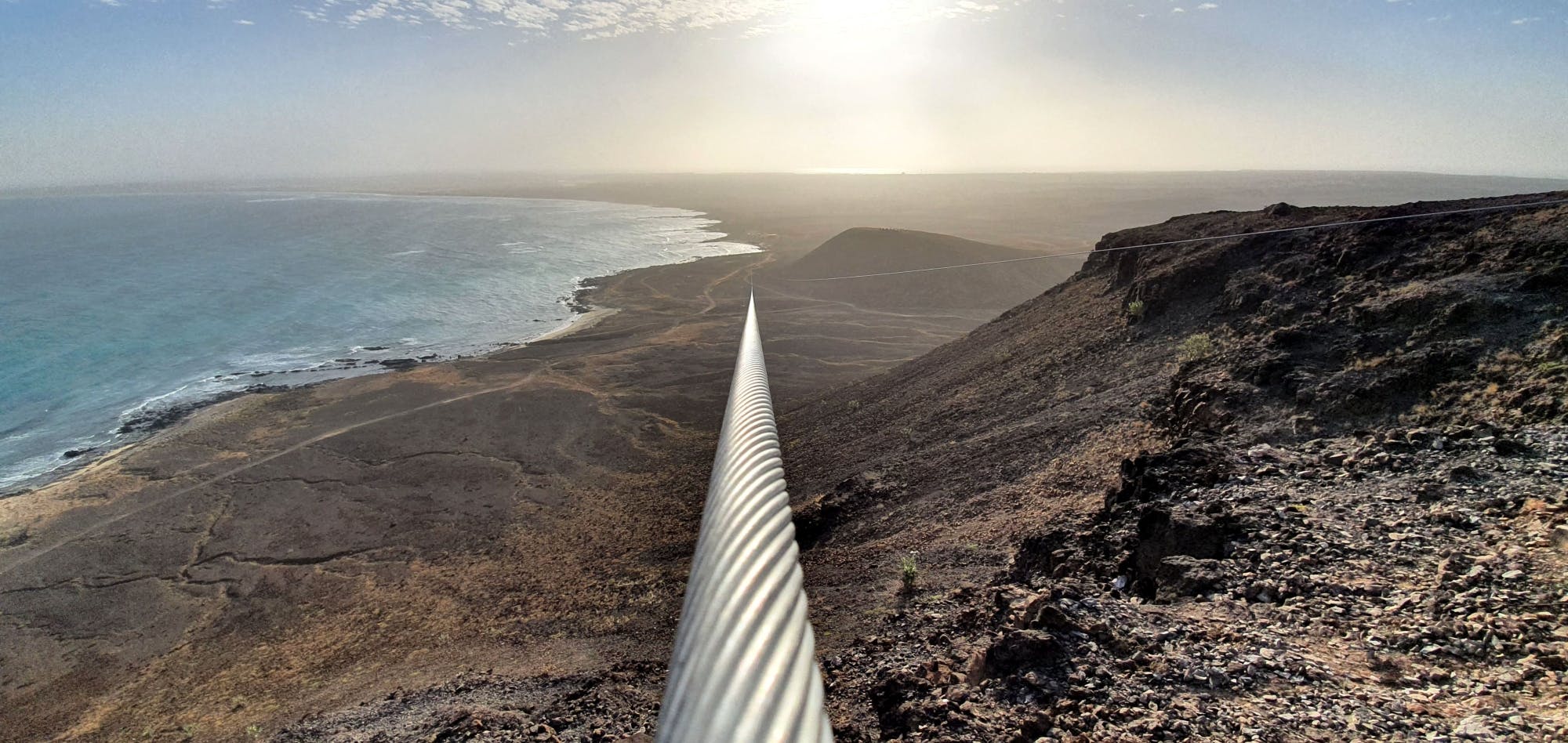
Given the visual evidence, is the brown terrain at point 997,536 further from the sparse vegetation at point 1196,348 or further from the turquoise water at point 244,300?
the turquoise water at point 244,300

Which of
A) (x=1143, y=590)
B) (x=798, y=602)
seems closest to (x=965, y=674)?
(x=1143, y=590)

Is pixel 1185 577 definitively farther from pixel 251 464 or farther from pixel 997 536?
pixel 251 464

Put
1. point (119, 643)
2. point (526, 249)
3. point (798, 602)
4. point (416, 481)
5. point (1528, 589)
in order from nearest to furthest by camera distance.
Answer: point (798, 602) → point (1528, 589) → point (119, 643) → point (416, 481) → point (526, 249)

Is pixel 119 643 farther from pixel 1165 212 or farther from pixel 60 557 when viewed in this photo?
pixel 1165 212

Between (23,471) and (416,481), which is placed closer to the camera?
(416,481)

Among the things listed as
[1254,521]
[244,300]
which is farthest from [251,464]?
[244,300]

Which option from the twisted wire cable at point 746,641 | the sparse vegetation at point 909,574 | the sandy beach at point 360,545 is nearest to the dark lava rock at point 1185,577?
the sparse vegetation at point 909,574
